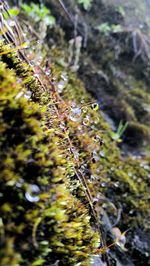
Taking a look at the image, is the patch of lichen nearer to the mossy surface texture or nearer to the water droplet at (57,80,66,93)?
the mossy surface texture

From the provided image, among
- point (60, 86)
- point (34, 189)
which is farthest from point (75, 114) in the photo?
point (34, 189)

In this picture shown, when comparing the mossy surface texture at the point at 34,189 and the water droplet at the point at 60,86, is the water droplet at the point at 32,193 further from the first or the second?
the water droplet at the point at 60,86

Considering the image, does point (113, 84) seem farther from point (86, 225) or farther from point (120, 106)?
point (86, 225)

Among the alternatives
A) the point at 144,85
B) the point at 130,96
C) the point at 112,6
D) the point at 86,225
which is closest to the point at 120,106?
the point at 130,96

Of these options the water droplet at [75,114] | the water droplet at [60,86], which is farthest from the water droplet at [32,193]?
the water droplet at [60,86]

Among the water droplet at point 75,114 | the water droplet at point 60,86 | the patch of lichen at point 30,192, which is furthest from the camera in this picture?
the water droplet at point 60,86

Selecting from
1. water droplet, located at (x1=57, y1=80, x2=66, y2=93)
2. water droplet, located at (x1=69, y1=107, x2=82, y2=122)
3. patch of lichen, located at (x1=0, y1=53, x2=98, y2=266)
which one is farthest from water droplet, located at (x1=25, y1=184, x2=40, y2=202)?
water droplet, located at (x1=57, y1=80, x2=66, y2=93)
